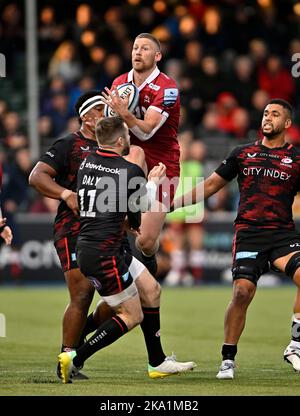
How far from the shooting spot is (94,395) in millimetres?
8039

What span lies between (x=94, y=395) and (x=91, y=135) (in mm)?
2736

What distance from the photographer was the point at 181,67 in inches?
866

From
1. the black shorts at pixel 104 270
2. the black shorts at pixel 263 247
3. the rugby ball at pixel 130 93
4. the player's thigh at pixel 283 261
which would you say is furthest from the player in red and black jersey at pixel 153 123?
the black shorts at pixel 104 270

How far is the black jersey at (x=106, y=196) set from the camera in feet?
28.8

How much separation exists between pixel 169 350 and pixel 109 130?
364cm

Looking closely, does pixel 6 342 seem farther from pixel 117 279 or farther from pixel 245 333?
pixel 117 279

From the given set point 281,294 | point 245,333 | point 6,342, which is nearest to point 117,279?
point 6,342

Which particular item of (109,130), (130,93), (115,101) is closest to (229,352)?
(109,130)

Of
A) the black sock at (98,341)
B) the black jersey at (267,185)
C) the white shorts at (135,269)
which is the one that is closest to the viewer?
the black sock at (98,341)

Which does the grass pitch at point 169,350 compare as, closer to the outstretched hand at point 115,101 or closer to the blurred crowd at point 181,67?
the outstretched hand at point 115,101

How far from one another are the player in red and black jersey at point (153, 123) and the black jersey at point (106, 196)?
1.19 meters

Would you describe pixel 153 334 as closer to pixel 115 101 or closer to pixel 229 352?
pixel 229 352
